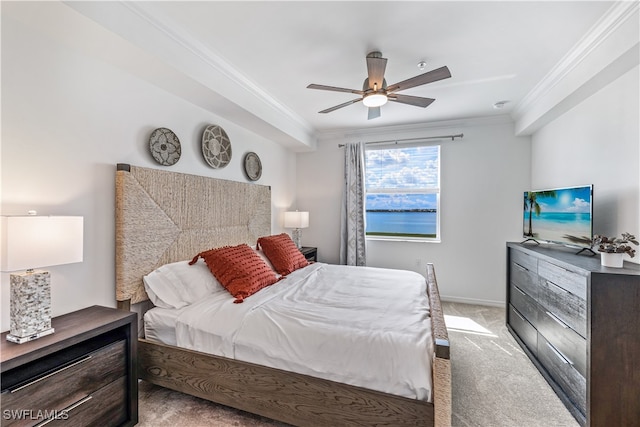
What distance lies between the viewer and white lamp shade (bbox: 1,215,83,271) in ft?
4.22

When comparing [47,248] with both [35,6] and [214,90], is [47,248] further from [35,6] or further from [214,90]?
[214,90]

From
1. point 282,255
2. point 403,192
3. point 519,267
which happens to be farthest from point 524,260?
point 282,255

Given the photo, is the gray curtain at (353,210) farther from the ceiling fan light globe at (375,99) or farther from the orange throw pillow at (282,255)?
the ceiling fan light globe at (375,99)

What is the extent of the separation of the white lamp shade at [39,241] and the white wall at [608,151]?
3623 millimetres

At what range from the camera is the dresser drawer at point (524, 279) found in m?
2.58

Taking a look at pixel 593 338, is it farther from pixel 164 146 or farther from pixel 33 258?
pixel 164 146

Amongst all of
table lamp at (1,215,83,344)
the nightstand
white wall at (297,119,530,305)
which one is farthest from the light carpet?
the nightstand

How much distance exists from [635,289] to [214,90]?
3.27 metres

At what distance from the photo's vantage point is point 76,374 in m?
1.47

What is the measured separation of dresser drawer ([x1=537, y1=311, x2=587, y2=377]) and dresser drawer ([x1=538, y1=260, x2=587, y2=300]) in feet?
0.90

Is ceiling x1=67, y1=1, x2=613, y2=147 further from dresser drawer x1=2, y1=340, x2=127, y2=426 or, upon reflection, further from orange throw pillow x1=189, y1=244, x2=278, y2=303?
dresser drawer x1=2, y1=340, x2=127, y2=426

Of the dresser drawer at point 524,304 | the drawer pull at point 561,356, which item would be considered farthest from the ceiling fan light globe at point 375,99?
the drawer pull at point 561,356

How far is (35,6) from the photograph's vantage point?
1.51m

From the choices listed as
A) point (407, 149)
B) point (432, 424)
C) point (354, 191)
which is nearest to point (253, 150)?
point (354, 191)
